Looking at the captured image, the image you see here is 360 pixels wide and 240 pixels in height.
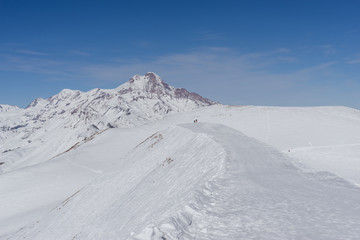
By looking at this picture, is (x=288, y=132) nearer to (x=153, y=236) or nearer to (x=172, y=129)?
(x=172, y=129)

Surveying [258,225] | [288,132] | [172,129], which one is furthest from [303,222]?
[288,132]

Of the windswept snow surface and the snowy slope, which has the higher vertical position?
the snowy slope

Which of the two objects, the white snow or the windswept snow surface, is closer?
the windswept snow surface

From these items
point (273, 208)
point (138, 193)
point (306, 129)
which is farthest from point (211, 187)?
point (306, 129)

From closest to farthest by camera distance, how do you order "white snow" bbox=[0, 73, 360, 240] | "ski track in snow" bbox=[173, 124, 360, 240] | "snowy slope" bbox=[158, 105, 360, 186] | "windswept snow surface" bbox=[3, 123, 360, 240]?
"ski track in snow" bbox=[173, 124, 360, 240] → "windswept snow surface" bbox=[3, 123, 360, 240] → "white snow" bbox=[0, 73, 360, 240] → "snowy slope" bbox=[158, 105, 360, 186]

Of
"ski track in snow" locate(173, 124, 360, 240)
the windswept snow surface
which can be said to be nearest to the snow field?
the windswept snow surface

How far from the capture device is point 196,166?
1941cm

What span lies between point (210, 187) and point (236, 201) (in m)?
1.96

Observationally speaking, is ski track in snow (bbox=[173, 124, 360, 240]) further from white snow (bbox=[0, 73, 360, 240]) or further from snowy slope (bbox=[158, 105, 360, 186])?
snowy slope (bbox=[158, 105, 360, 186])

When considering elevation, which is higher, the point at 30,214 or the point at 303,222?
the point at 303,222

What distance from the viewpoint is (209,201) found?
1190 centimetres

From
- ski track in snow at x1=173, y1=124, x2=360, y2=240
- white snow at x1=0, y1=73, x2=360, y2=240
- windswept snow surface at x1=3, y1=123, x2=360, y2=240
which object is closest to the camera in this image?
ski track in snow at x1=173, y1=124, x2=360, y2=240

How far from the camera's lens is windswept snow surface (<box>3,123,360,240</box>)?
943cm

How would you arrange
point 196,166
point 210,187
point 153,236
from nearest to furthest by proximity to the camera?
point 153,236
point 210,187
point 196,166
